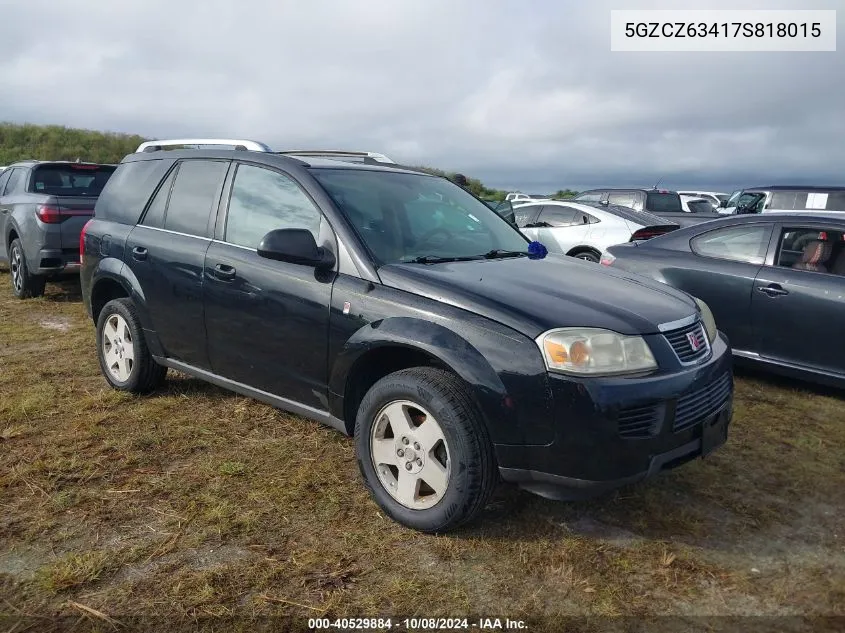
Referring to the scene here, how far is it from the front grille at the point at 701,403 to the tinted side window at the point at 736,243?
2.61 meters

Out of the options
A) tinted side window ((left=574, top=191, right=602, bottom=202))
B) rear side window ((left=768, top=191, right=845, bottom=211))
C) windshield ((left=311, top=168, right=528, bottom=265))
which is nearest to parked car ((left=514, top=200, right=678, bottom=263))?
rear side window ((left=768, top=191, right=845, bottom=211))

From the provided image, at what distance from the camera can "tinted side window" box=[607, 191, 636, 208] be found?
14672 mm

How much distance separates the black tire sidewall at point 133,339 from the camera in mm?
4520

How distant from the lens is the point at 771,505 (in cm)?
340

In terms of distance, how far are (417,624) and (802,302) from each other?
3.99 meters

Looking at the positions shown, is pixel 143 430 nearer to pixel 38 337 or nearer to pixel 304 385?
pixel 304 385

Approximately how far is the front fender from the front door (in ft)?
2.27

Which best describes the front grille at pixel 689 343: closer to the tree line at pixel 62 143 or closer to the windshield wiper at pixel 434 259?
the windshield wiper at pixel 434 259

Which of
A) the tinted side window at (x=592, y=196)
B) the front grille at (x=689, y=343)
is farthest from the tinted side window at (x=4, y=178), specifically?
the tinted side window at (x=592, y=196)

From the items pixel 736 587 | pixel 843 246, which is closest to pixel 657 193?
pixel 843 246

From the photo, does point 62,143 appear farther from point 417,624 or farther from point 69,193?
point 417,624

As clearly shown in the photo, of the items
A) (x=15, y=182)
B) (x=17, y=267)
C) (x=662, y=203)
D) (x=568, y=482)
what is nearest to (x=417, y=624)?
(x=568, y=482)

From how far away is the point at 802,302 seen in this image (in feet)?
16.4

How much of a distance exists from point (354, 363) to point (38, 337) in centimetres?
487
